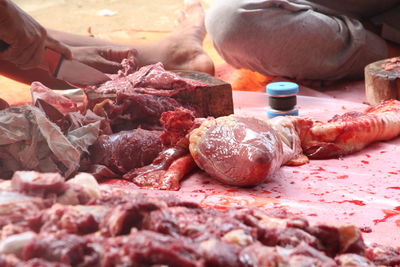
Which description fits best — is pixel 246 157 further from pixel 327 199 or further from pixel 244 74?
pixel 244 74

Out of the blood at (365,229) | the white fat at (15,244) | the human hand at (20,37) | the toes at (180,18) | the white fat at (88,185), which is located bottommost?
the toes at (180,18)

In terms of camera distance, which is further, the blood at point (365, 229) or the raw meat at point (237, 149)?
the raw meat at point (237, 149)

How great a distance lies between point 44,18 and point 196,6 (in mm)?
1877

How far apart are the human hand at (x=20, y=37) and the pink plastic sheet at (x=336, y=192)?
33.9 inches

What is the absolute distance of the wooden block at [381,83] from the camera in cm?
311

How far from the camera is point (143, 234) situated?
0.80 meters

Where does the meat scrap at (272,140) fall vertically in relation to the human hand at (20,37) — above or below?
below

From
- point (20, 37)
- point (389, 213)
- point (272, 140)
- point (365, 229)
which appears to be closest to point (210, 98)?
point (272, 140)

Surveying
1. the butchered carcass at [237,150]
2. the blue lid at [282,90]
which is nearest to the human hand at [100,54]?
the blue lid at [282,90]

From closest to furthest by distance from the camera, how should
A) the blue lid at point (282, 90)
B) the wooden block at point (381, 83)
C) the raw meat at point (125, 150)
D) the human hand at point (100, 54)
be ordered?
the raw meat at point (125, 150) → the blue lid at point (282, 90) → the wooden block at point (381, 83) → the human hand at point (100, 54)

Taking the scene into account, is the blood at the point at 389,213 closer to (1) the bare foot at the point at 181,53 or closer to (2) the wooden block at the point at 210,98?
(2) the wooden block at the point at 210,98

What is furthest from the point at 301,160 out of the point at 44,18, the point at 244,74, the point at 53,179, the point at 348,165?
the point at 44,18

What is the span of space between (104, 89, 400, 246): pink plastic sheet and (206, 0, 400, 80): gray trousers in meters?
1.35

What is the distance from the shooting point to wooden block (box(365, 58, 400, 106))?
10.2ft
